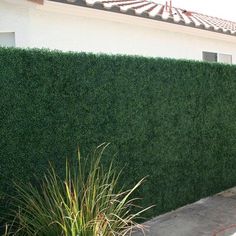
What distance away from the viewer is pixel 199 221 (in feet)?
23.2

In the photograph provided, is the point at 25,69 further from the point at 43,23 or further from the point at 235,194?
the point at 235,194

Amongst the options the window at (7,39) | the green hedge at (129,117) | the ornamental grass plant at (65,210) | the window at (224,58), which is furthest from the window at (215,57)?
the ornamental grass plant at (65,210)

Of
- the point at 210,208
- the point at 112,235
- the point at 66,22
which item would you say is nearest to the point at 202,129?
the point at 210,208

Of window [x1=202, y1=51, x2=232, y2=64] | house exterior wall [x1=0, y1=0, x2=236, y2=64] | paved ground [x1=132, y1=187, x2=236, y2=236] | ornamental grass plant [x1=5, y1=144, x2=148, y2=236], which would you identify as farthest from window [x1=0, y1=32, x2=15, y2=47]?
window [x1=202, y1=51, x2=232, y2=64]

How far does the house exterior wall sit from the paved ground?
10.5 feet

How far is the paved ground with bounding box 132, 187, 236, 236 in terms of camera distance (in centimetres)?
657

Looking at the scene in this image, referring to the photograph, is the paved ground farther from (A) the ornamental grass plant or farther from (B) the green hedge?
(A) the ornamental grass plant

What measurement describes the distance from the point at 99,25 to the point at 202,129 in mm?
2658

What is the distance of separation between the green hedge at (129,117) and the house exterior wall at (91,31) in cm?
162

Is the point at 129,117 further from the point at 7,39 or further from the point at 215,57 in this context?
the point at 215,57

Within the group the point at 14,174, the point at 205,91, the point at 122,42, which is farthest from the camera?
the point at 122,42

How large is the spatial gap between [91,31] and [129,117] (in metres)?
2.32

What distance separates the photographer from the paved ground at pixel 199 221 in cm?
657

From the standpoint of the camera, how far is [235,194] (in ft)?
28.6
